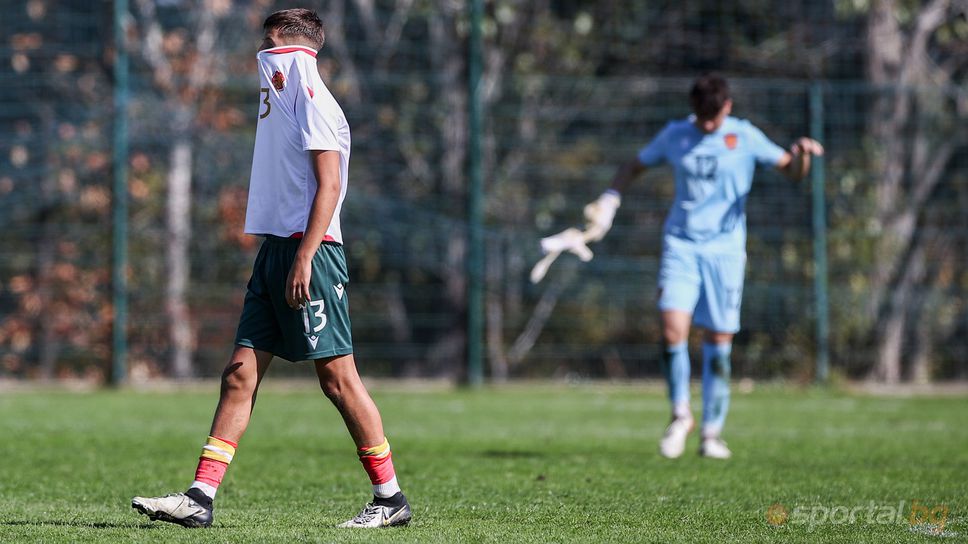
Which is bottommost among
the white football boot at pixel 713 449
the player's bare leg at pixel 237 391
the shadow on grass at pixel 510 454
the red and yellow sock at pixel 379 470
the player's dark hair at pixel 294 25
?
the shadow on grass at pixel 510 454

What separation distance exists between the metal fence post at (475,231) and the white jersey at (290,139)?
8.92 metres

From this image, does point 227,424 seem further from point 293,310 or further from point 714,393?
point 714,393

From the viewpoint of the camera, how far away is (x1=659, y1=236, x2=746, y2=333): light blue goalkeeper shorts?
7.93m

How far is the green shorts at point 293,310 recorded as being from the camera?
490 centimetres

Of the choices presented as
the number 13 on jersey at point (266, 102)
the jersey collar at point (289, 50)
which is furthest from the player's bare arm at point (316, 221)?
the jersey collar at point (289, 50)

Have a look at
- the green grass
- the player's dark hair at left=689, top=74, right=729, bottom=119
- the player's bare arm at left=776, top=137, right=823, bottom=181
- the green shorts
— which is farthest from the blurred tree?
the green shorts

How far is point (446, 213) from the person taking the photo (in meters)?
14.2

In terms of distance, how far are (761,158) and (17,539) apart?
4770 millimetres

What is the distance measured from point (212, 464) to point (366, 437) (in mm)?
524

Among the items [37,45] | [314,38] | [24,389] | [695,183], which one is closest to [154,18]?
[37,45]

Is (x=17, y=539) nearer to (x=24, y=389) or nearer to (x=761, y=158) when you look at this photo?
(x=761, y=158)

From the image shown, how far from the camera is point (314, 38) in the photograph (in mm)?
5012

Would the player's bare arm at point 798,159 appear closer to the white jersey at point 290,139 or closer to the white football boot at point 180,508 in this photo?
the white jersey at point 290,139

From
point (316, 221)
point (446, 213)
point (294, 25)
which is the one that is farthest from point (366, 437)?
point (446, 213)
